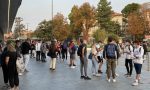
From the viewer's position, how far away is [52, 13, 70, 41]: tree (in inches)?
3890

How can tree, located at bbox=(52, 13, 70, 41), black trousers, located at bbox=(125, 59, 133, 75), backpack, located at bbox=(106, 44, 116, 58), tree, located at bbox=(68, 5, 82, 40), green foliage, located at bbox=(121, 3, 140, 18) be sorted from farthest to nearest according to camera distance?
green foliage, located at bbox=(121, 3, 140, 18), tree, located at bbox=(68, 5, 82, 40), tree, located at bbox=(52, 13, 70, 41), black trousers, located at bbox=(125, 59, 133, 75), backpack, located at bbox=(106, 44, 116, 58)

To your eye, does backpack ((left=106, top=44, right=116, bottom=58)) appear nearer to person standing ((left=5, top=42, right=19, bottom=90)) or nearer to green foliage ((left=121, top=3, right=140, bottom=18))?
person standing ((left=5, top=42, right=19, bottom=90))

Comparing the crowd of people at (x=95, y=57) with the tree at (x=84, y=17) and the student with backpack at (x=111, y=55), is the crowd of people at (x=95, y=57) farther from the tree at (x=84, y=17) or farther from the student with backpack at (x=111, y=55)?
the tree at (x=84, y=17)

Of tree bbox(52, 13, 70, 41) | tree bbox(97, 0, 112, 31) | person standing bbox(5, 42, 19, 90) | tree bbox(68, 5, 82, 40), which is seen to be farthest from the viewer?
tree bbox(97, 0, 112, 31)

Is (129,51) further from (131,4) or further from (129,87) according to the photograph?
(131,4)

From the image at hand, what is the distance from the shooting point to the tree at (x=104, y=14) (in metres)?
116

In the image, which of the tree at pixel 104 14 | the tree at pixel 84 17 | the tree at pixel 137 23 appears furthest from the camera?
the tree at pixel 104 14

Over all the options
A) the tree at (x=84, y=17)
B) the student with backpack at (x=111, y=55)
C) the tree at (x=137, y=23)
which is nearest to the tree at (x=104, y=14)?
the tree at (x=84, y=17)

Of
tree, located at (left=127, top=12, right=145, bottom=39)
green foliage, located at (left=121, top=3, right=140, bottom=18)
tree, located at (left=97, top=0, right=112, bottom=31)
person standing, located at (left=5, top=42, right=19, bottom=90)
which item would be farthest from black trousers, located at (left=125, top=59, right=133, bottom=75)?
green foliage, located at (left=121, top=3, right=140, bottom=18)

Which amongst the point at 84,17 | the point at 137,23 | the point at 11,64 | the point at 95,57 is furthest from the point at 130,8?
the point at 11,64

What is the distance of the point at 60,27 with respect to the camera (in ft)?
333

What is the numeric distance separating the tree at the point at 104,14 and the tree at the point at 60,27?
1533 centimetres

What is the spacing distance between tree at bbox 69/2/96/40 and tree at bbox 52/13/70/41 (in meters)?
3.42

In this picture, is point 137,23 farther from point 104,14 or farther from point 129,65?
point 129,65
